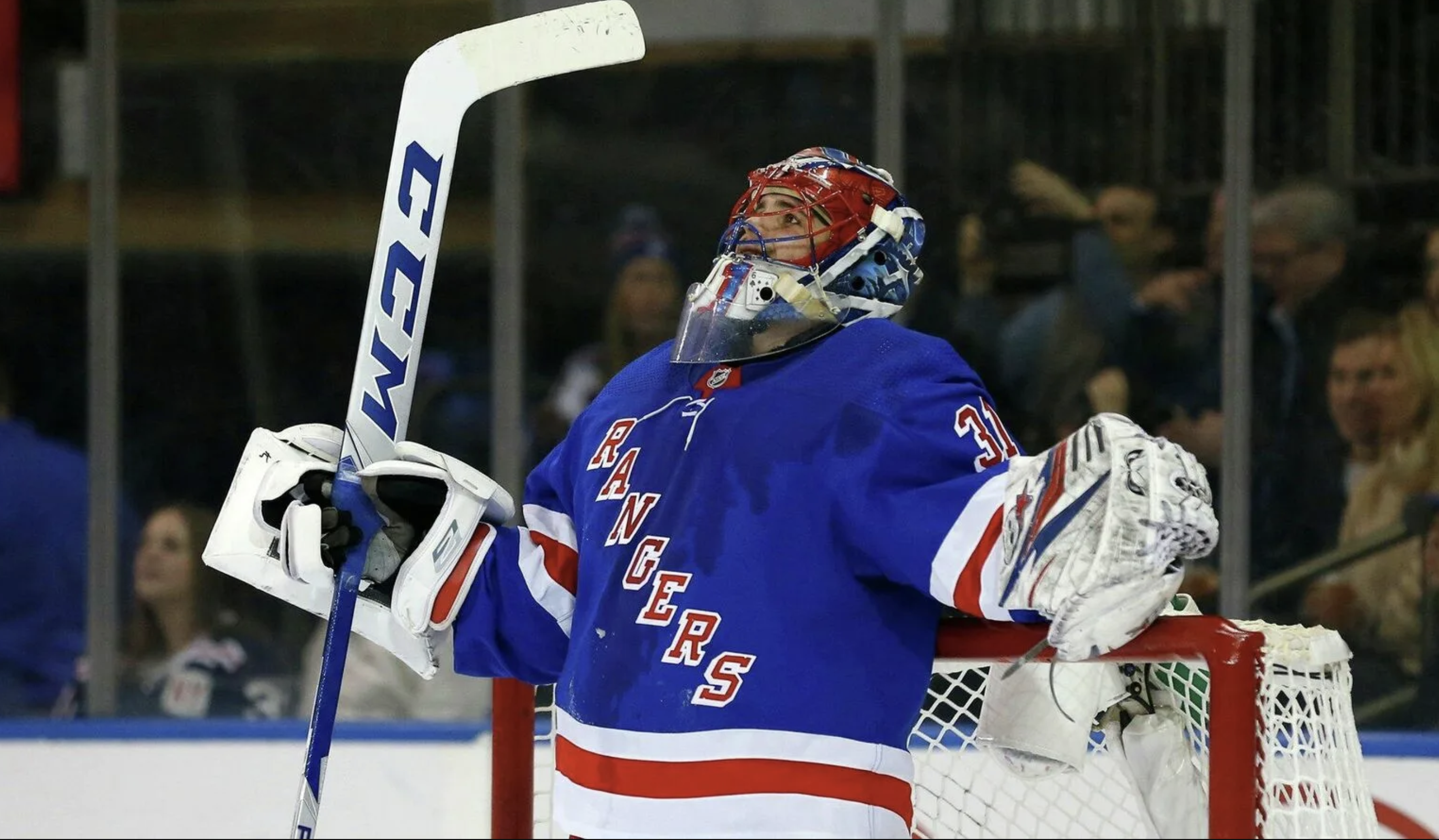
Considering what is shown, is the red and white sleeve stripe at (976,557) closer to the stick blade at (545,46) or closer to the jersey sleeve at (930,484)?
the jersey sleeve at (930,484)

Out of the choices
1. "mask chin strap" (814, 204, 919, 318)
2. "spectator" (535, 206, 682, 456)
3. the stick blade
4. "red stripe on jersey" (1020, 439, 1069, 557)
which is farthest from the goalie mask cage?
"spectator" (535, 206, 682, 456)

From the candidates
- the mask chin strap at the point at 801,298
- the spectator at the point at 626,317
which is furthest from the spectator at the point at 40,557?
the mask chin strap at the point at 801,298

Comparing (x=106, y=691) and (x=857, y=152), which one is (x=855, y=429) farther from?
(x=106, y=691)

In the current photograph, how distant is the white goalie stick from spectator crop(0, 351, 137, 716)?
7.11ft

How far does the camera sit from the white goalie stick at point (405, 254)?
5.62 ft

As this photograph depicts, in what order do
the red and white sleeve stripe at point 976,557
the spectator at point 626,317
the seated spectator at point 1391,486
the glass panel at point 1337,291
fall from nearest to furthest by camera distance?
the red and white sleeve stripe at point 976,557 → the seated spectator at point 1391,486 → the glass panel at point 1337,291 → the spectator at point 626,317

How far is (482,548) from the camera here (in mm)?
1784

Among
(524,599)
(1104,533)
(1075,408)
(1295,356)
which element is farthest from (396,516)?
(1295,356)

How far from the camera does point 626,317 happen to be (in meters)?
3.77

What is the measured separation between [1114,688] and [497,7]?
2.49m

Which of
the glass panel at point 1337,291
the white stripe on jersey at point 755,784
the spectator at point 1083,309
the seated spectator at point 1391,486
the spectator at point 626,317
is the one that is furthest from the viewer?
the spectator at point 626,317

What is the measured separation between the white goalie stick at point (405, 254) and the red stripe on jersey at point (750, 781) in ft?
1.07

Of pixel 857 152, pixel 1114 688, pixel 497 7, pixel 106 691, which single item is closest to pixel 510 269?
pixel 497 7

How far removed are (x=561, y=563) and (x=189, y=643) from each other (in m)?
2.22
